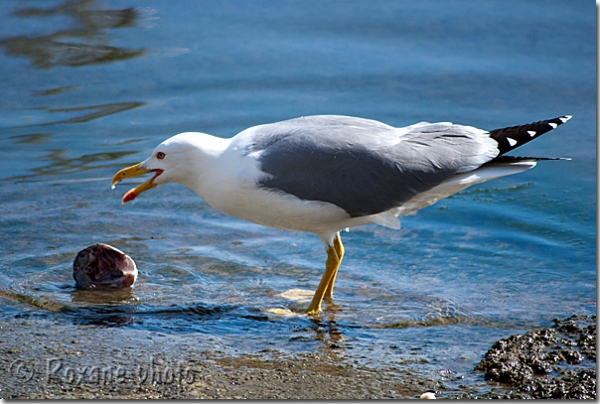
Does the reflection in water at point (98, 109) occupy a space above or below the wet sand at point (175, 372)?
above

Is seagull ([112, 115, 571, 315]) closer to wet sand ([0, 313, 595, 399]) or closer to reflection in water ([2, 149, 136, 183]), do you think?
wet sand ([0, 313, 595, 399])

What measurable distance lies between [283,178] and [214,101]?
466 cm

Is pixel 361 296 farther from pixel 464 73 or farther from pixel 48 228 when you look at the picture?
pixel 464 73

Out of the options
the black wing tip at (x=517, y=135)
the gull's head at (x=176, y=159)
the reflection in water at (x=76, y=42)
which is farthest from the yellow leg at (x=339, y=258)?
the reflection in water at (x=76, y=42)

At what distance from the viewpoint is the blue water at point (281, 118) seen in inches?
234

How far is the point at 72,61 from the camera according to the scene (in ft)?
37.2

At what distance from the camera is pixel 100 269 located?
6230mm

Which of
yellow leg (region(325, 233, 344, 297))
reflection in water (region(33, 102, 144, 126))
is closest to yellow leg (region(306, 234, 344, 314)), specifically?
yellow leg (region(325, 233, 344, 297))

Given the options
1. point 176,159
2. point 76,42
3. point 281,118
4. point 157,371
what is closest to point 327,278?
point 176,159

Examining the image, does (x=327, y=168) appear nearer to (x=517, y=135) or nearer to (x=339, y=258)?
(x=339, y=258)

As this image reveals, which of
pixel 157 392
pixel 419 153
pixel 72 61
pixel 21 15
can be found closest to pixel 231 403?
pixel 157 392

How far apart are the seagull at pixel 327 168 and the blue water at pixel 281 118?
28.9 inches

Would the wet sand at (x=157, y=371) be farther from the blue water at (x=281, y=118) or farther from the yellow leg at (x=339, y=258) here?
the yellow leg at (x=339, y=258)

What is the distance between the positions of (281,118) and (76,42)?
4023mm
